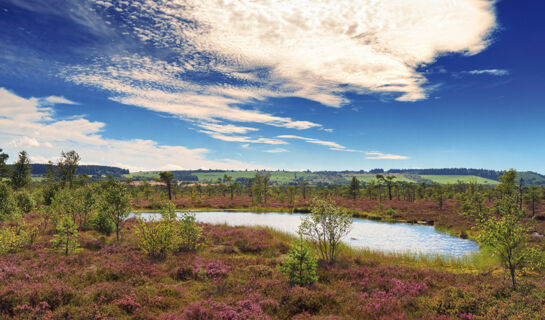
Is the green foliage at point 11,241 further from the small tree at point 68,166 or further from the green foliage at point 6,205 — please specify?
the small tree at point 68,166

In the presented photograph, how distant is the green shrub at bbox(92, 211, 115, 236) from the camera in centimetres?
2944

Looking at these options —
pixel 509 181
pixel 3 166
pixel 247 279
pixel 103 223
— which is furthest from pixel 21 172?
pixel 509 181

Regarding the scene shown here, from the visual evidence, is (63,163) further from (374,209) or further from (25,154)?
(374,209)

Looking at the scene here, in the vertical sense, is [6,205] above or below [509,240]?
below

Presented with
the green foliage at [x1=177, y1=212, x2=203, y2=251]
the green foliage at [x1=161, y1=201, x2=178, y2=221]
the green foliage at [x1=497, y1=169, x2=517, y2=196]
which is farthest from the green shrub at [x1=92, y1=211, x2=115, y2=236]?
the green foliage at [x1=497, y1=169, x2=517, y2=196]

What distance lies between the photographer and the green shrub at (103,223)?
29442 mm

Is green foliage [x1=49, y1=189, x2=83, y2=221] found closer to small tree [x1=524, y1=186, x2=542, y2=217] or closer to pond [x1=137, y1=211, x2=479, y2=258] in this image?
pond [x1=137, y1=211, x2=479, y2=258]

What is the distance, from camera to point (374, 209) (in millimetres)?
66375

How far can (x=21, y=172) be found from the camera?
65438 mm

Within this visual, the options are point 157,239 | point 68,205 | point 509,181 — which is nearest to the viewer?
point 157,239

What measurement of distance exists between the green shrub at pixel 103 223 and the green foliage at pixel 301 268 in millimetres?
24856

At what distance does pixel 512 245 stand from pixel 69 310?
73.5ft

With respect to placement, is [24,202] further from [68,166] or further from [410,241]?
[410,241]

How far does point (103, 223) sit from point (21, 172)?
192 feet
